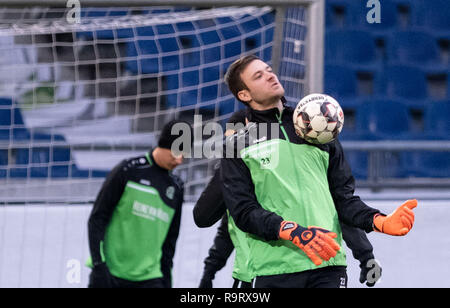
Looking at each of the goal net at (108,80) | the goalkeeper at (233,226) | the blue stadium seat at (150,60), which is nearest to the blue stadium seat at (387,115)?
the goal net at (108,80)

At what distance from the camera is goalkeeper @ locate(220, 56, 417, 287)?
254 centimetres

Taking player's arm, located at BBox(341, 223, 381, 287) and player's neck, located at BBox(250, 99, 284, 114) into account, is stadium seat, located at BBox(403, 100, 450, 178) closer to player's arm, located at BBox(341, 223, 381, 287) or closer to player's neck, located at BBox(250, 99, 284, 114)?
player's arm, located at BBox(341, 223, 381, 287)

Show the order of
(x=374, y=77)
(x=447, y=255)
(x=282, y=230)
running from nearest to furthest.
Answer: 1. (x=282, y=230)
2. (x=447, y=255)
3. (x=374, y=77)

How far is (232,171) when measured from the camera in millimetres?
2660

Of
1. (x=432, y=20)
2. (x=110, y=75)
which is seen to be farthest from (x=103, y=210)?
(x=432, y=20)

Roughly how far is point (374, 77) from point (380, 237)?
4.84m

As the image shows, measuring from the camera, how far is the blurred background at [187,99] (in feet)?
14.9

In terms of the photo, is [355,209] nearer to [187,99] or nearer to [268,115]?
[268,115]

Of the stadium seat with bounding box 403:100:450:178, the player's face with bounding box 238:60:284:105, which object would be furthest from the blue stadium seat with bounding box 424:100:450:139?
the player's face with bounding box 238:60:284:105

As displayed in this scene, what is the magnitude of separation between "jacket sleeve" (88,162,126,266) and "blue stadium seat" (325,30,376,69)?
18.1 feet

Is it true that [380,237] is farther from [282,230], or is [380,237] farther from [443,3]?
[443,3]

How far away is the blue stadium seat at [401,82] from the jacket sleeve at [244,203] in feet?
21.9
